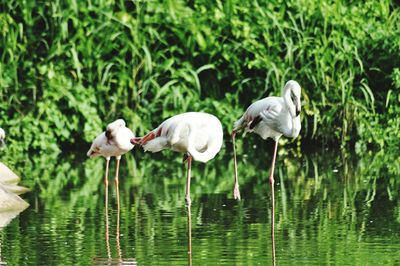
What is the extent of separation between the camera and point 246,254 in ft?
24.8

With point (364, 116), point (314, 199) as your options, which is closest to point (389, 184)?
point (314, 199)

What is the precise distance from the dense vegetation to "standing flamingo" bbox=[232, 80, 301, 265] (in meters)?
5.03

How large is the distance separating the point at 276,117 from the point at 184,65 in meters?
6.15

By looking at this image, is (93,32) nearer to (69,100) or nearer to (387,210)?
(69,100)

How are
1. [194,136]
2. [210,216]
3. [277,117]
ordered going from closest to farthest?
[194,136] < [210,216] < [277,117]

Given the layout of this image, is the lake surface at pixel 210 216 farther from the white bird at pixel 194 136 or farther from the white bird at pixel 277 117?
the white bird at pixel 277 117

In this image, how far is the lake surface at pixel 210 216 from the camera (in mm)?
7578

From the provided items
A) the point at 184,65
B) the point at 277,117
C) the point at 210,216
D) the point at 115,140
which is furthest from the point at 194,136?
the point at 184,65

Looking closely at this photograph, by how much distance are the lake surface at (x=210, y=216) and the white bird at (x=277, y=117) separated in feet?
2.04

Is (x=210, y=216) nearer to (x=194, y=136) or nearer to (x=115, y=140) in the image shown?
(x=194, y=136)

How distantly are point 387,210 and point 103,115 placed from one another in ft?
21.8

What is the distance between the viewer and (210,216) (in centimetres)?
934

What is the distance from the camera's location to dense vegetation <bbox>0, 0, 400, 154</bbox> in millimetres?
15133

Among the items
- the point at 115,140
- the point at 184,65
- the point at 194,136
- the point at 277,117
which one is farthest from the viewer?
the point at 184,65
